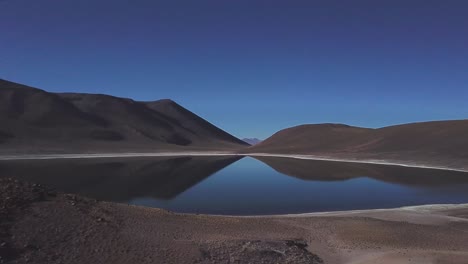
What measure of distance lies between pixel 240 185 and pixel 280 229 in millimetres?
27883

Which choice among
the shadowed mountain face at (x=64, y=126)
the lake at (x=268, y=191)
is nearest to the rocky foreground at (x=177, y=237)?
the lake at (x=268, y=191)

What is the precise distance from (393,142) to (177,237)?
10020 centimetres

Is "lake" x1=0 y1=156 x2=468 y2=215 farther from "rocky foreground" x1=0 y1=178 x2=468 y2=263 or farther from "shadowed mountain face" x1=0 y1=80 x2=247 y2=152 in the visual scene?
"shadowed mountain face" x1=0 y1=80 x2=247 y2=152

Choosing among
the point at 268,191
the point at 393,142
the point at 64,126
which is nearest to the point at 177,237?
the point at 268,191

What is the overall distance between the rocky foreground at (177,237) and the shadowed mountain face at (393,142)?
56.1 m

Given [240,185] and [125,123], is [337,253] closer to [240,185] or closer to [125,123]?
[240,185]

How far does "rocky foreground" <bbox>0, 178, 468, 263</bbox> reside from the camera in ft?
44.0

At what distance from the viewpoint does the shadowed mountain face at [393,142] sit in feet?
272

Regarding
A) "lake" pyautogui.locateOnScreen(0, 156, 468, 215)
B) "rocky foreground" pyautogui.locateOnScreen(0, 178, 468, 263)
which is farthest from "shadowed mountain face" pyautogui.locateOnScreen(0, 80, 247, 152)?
"rocky foreground" pyautogui.locateOnScreen(0, 178, 468, 263)

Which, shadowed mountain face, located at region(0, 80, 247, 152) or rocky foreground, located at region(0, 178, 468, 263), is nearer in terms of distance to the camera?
rocky foreground, located at region(0, 178, 468, 263)

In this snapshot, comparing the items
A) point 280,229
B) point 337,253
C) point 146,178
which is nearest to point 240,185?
point 146,178

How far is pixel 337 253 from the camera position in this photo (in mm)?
17234

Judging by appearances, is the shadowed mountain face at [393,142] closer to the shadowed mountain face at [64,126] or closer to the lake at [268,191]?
the lake at [268,191]

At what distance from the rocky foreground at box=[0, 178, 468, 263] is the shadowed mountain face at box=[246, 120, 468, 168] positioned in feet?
184
